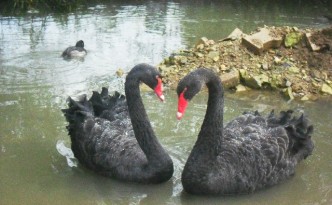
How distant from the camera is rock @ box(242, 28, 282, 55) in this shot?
7.83m

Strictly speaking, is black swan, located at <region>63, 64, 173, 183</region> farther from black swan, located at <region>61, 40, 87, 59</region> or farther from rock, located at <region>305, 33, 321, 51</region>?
rock, located at <region>305, 33, 321, 51</region>

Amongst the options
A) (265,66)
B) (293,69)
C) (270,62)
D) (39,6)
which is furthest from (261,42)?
(39,6)

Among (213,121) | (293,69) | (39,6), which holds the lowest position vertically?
(39,6)

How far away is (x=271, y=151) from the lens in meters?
4.68

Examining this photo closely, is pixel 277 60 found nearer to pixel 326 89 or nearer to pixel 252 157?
pixel 326 89

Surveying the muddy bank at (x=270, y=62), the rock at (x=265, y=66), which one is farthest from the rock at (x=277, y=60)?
the rock at (x=265, y=66)

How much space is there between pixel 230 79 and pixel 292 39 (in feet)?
4.32

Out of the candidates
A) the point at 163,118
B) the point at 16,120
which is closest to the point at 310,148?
the point at 163,118

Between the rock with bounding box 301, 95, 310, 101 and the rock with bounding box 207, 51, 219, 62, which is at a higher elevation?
the rock with bounding box 207, 51, 219, 62

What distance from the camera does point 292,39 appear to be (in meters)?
7.97

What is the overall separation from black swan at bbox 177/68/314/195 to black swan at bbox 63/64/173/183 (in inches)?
11.8

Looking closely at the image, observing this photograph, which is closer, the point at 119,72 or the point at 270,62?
the point at 270,62

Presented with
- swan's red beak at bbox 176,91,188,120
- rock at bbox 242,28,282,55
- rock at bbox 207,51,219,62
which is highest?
swan's red beak at bbox 176,91,188,120

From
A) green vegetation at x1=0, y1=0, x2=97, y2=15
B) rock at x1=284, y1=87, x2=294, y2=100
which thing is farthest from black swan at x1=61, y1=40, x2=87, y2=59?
green vegetation at x1=0, y1=0, x2=97, y2=15
